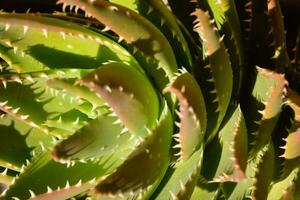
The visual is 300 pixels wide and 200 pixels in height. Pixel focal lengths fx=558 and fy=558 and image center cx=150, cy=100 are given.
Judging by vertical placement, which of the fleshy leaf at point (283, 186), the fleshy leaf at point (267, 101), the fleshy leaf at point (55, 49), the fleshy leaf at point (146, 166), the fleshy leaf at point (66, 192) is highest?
the fleshy leaf at point (55, 49)

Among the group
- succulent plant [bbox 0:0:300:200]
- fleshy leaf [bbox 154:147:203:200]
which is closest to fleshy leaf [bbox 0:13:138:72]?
succulent plant [bbox 0:0:300:200]

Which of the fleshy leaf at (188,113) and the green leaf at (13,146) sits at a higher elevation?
the fleshy leaf at (188,113)

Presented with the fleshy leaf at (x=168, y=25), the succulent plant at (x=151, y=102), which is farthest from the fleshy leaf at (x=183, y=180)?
the fleshy leaf at (x=168, y=25)

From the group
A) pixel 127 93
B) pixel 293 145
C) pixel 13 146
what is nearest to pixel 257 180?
pixel 293 145

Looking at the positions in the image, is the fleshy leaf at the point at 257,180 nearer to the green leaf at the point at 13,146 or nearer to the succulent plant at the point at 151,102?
the succulent plant at the point at 151,102

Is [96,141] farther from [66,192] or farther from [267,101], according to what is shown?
[267,101]

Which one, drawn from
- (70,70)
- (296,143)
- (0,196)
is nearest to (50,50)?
(70,70)

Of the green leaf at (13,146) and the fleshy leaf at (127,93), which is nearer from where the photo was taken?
the fleshy leaf at (127,93)
